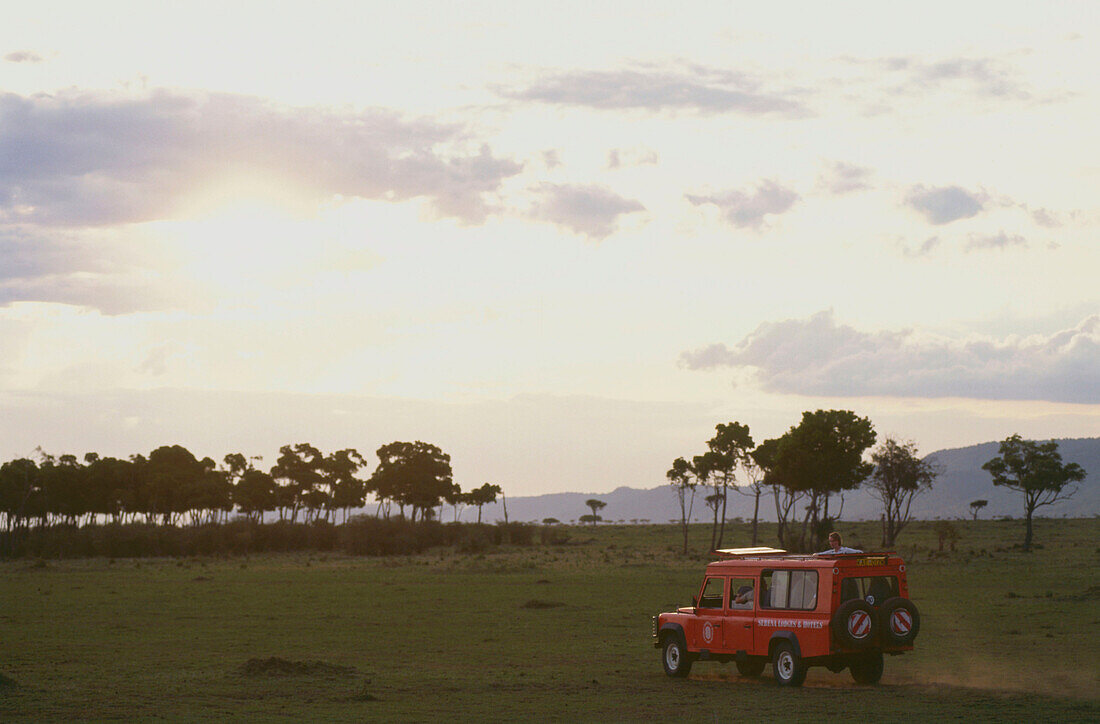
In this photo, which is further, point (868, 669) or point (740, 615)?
point (740, 615)

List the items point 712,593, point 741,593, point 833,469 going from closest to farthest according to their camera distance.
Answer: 1. point 741,593
2. point 712,593
3. point 833,469

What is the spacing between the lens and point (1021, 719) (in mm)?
16688

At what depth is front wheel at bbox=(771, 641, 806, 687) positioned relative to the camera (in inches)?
818

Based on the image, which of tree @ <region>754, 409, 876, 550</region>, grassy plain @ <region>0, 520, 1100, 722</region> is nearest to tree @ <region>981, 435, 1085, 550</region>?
tree @ <region>754, 409, 876, 550</region>

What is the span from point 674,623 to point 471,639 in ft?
38.0

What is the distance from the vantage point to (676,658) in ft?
78.1

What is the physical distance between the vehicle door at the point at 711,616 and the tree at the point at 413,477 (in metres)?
114

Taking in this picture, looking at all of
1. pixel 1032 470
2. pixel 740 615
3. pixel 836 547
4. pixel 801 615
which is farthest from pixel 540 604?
pixel 1032 470

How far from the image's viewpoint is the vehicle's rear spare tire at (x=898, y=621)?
20.2 m

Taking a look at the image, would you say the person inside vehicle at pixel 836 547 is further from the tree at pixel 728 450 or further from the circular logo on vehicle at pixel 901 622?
the tree at pixel 728 450

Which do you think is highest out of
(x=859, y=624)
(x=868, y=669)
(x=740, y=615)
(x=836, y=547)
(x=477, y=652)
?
(x=836, y=547)

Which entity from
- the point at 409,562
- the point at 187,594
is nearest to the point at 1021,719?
the point at 187,594

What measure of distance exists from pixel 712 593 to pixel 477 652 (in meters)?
9.42

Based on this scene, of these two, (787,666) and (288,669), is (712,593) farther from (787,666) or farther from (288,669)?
(288,669)
